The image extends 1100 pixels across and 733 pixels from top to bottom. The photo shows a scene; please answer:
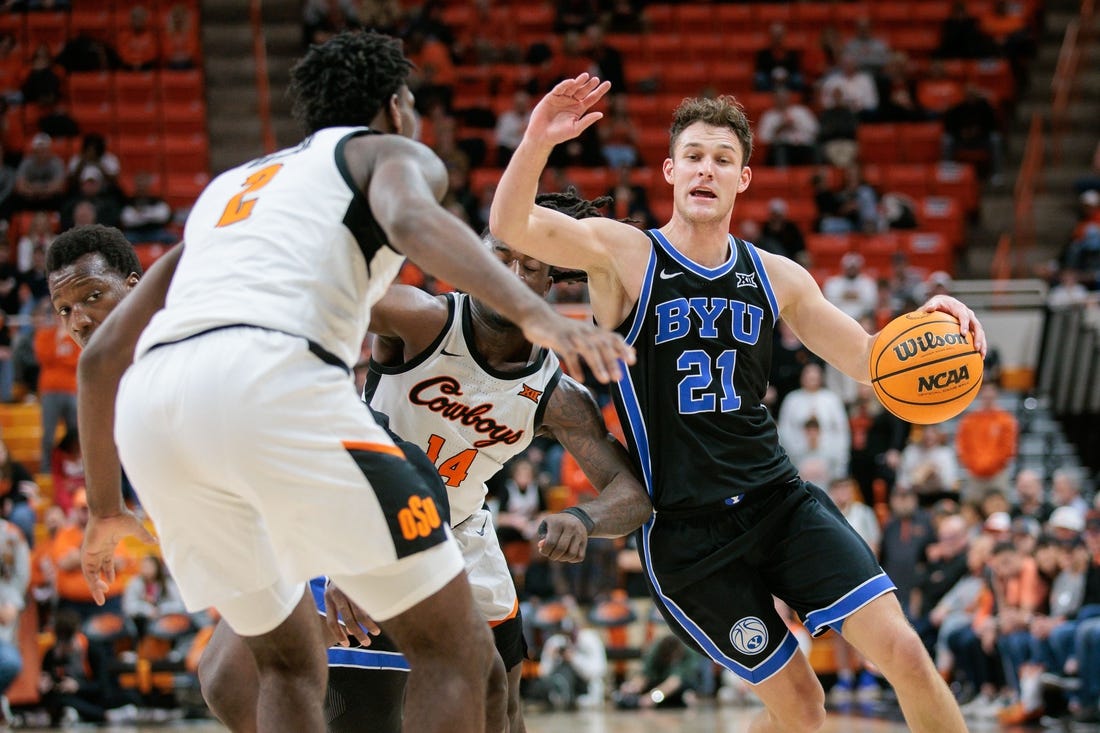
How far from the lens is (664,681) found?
12.9 m

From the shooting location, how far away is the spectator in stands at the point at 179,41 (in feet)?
67.9

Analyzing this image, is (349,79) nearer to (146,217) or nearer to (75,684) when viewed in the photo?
(75,684)

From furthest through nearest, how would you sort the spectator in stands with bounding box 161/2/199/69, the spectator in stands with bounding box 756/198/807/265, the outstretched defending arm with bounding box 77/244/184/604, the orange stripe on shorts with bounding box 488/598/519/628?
1. the spectator in stands with bounding box 161/2/199/69
2. the spectator in stands with bounding box 756/198/807/265
3. the orange stripe on shorts with bounding box 488/598/519/628
4. the outstretched defending arm with bounding box 77/244/184/604

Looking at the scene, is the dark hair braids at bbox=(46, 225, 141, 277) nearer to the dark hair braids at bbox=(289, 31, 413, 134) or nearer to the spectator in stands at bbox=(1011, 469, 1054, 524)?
the dark hair braids at bbox=(289, 31, 413, 134)

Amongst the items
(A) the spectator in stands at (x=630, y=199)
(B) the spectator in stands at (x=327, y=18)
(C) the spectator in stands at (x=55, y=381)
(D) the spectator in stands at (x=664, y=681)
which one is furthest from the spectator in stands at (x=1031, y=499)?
(B) the spectator in stands at (x=327, y=18)

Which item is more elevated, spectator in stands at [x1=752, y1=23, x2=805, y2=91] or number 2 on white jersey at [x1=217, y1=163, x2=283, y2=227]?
number 2 on white jersey at [x1=217, y1=163, x2=283, y2=227]

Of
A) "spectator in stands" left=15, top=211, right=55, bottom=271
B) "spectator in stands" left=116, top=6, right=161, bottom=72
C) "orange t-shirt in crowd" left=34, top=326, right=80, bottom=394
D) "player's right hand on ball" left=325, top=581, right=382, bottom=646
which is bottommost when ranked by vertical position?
"orange t-shirt in crowd" left=34, top=326, right=80, bottom=394

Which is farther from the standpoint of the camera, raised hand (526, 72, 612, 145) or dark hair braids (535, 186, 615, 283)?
dark hair braids (535, 186, 615, 283)

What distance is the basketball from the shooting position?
18.4 feet

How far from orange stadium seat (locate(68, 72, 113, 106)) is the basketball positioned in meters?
16.8

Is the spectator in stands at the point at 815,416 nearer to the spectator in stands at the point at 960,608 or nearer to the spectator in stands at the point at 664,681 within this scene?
the spectator in stands at the point at 960,608

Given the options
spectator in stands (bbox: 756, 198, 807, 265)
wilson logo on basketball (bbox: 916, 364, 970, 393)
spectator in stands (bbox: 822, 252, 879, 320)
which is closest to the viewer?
wilson logo on basketball (bbox: 916, 364, 970, 393)

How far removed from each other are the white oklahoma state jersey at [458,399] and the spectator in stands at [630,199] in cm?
1171

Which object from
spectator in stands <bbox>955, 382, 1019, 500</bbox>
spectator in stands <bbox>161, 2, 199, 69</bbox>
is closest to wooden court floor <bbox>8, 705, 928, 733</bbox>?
spectator in stands <bbox>955, 382, 1019, 500</bbox>
